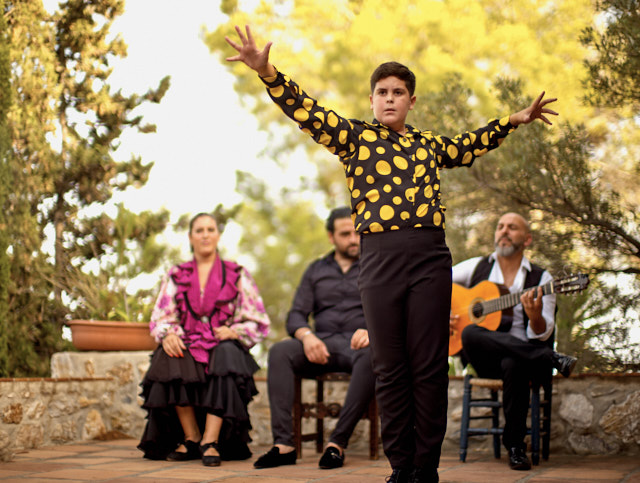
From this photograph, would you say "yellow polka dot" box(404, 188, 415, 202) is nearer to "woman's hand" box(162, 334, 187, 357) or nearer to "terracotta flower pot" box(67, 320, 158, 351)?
"woman's hand" box(162, 334, 187, 357)

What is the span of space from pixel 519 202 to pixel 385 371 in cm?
244

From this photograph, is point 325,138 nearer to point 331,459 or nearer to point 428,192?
point 428,192

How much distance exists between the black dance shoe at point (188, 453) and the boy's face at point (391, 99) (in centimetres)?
210

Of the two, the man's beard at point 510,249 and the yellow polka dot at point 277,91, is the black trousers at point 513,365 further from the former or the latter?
the yellow polka dot at point 277,91

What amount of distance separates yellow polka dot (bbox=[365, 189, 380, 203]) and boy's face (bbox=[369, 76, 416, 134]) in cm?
28

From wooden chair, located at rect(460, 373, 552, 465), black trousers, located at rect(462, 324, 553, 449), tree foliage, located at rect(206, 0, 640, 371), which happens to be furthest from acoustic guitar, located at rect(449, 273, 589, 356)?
tree foliage, located at rect(206, 0, 640, 371)

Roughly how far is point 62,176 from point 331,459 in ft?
11.9

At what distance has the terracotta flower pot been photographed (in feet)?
15.8

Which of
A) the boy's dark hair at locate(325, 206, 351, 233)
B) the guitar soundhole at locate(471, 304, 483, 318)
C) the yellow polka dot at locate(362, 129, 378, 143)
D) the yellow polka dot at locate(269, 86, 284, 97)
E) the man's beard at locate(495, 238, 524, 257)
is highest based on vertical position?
the yellow polka dot at locate(269, 86, 284, 97)

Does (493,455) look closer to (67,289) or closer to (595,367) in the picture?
(595,367)

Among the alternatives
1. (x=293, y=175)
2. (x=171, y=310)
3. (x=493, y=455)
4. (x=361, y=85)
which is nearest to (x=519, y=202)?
(x=493, y=455)

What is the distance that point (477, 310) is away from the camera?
12.6 ft

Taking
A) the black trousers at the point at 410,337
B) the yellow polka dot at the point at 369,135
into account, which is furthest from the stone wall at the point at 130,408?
the yellow polka dot at the point at 369,135

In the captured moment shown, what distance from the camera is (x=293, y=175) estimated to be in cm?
1382
